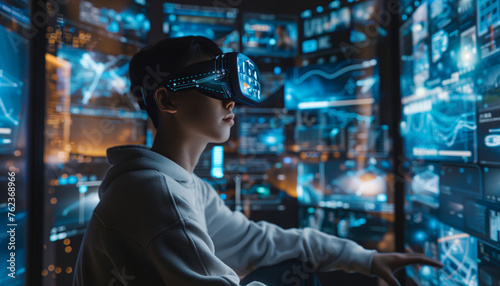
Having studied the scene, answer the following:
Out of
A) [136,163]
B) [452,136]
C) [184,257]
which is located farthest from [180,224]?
[452,136]

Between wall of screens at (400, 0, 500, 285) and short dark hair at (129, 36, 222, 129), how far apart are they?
89 cm

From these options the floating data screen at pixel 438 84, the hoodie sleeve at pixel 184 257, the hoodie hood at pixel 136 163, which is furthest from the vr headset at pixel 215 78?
the floating data screen at pixel 438 84

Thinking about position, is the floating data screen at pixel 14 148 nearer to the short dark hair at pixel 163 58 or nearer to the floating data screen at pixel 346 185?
the short dark hair at pixel 163 58

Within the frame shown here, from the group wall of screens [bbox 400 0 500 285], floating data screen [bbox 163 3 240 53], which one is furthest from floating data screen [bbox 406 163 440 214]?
floating data screen [bbox 163 3 240 53]

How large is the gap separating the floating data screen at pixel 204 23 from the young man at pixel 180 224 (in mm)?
1155

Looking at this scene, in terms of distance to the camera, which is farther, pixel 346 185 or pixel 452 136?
pixel 346 185

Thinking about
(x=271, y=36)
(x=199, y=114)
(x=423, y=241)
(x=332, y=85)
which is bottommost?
(x=423, y=241)

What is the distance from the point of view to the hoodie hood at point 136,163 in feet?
2.77

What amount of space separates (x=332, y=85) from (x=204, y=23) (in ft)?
3.11

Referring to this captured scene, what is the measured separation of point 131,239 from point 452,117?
47.9 inches

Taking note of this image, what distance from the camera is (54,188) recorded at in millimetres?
1681

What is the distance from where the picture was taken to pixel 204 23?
2.12m

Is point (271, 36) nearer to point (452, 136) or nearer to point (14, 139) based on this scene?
point (452, 136)

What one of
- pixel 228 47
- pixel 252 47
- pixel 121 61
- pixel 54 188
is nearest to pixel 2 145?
pixel 54 188
